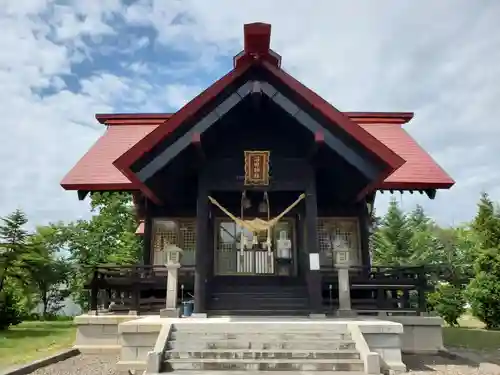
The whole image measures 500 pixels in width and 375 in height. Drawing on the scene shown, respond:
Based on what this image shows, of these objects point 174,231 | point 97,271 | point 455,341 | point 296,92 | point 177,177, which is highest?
point 296,92

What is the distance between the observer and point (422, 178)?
11320mm

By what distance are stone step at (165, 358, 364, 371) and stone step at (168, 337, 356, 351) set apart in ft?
1.20

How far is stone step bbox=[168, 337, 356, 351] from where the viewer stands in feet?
22.4

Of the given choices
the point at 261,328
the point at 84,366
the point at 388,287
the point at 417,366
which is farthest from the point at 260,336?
the point at 388,287

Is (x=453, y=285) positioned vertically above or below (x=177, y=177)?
below

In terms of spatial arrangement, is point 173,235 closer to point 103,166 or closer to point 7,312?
point 103,166

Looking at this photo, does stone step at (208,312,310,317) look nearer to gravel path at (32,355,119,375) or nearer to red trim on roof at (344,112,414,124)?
gravel path at (32,355,119,375)

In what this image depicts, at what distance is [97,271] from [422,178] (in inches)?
349

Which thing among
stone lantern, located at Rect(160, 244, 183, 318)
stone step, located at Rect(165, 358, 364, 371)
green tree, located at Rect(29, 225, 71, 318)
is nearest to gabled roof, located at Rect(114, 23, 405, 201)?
stone lantern, located at Rect(160, 244, 183, 318)

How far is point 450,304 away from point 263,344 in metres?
14.3

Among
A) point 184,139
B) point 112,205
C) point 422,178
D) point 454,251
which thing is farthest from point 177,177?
point 454,251

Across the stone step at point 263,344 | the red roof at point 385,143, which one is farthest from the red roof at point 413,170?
the stone step at point 263,344

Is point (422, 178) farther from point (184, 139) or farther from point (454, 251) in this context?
point (454, 251)

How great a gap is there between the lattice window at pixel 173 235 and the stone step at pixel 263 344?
521 cm
